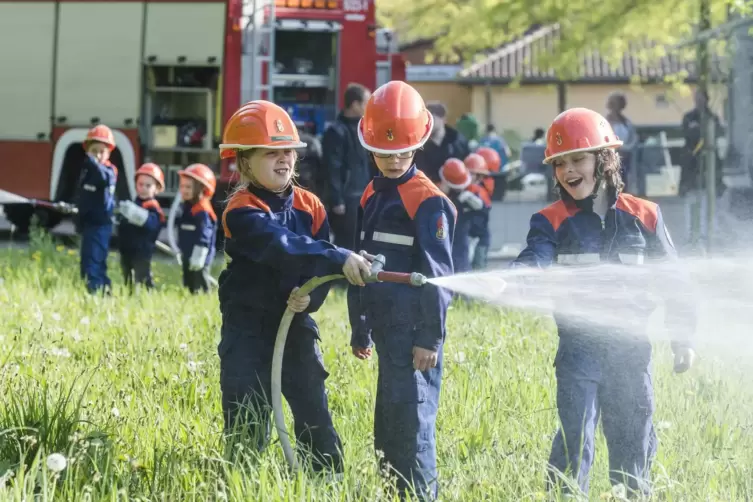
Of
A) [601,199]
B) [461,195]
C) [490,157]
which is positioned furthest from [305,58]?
[601,199]

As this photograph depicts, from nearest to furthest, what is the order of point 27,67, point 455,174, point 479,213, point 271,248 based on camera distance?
point 271,248 < point 455,174 < point 479,213 < point 27,67

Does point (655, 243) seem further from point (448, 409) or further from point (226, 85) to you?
point (226, 85)

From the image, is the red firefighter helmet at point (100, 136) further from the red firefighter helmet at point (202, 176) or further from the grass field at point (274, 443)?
the grass field at point (274, 443)

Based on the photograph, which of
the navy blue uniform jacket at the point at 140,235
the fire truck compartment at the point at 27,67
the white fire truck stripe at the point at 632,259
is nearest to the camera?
the white fire truck stripe at the point at 632,259

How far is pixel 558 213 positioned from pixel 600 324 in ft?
1.39

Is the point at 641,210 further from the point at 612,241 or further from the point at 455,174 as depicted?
the point at 455,174

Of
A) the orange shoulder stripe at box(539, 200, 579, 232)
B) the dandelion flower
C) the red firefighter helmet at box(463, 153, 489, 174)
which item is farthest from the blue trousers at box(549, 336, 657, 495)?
the red firefighter helmet at box(463, 153, 489, 174)

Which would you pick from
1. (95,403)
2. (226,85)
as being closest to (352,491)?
(95,403)

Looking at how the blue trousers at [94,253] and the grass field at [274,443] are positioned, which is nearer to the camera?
the grass field at [274,443]

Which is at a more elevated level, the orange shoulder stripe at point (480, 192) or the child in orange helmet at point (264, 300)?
the orange shoulder stripe at point (480, 192)

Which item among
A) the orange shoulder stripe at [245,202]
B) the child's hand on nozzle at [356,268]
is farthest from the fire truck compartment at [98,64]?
the child's hand on nozzle at [356,268]

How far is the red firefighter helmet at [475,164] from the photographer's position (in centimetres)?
1163

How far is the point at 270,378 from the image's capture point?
15.1 feet

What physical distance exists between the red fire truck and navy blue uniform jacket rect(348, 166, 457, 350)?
30.8 feet
